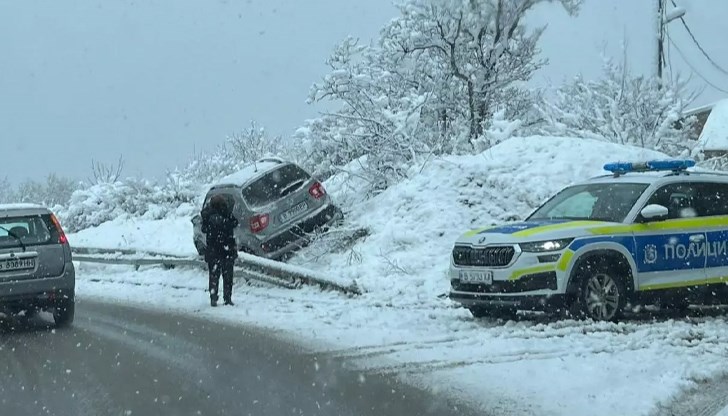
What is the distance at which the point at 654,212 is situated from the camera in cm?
1029

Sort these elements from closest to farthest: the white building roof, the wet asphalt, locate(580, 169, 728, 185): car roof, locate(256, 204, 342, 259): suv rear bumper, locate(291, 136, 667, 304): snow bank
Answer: the wet asphalt < locate(580, 169, 728, 185): car roof < locate(291, 136, 667, 304): snow bank < locate(256, 204, 342, 259): suv rear bumper < the white building roof

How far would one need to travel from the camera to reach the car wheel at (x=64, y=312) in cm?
1188

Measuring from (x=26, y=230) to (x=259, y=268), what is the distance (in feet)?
14.5

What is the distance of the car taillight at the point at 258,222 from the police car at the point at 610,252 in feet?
19.2

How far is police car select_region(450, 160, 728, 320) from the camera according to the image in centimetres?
1003

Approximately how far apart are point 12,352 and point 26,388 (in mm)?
2251

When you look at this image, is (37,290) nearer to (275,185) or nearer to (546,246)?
(275,185)

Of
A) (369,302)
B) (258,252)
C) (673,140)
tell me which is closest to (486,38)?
(673,140)

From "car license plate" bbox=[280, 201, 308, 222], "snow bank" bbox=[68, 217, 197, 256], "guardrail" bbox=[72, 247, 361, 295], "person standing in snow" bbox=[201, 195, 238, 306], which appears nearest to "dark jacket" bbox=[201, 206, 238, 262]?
"person standing in snow" bbox=[201, 195, 238, 306]

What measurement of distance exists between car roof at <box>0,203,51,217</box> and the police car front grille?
544 centimetres

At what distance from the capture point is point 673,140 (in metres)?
23.0

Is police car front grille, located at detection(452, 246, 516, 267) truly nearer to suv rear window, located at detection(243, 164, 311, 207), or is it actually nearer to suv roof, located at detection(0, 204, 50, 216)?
suv roof, located at detection(0, 204, 50, 216)

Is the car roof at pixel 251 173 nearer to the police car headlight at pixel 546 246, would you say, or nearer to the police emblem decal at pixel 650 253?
the police car headlight at pixel 546 246

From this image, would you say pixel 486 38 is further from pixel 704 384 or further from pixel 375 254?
pixel 704 384
